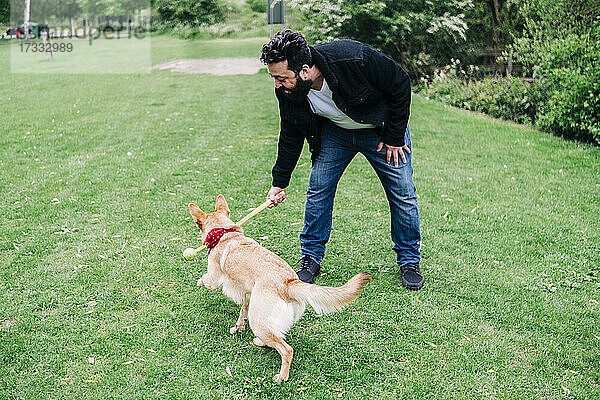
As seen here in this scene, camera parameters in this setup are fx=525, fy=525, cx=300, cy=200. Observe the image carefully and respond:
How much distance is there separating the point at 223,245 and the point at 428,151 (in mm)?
5458

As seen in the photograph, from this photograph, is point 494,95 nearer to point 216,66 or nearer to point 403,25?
point 403,25

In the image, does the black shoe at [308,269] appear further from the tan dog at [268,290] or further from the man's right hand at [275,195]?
the tan dog at [268,290]

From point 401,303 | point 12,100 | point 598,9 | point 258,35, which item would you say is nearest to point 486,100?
point 598,9

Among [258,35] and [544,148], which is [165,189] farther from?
[258,35]

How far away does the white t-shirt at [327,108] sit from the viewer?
139 inches

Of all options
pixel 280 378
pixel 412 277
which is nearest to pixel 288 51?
pixel 280 378

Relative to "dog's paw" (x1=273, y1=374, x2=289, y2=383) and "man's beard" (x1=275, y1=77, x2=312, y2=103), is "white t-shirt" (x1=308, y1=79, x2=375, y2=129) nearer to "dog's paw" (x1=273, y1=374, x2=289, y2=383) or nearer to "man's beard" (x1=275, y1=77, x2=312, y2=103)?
"man's beard" (x1=275, y1=77, x2=312, y2=103)

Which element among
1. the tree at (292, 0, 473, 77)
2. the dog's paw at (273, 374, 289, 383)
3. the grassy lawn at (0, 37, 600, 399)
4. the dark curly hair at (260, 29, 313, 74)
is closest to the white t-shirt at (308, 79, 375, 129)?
the dark curly hair at (260, 29, 313, 74)

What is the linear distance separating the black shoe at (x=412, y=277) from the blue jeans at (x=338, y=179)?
1.9 inches

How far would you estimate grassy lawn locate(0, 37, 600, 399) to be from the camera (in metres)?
3.20

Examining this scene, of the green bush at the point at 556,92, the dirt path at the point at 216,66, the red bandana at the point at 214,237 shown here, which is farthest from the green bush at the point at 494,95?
the red bandana at the point at 214,237

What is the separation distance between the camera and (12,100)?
A: 1216cm

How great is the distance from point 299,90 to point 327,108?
36cm

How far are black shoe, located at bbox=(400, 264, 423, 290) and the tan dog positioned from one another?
1.28m
